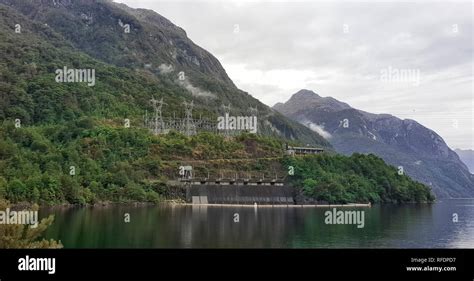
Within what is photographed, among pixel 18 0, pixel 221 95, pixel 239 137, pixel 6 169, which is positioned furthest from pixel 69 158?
pixel 18 0

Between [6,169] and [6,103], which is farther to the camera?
[6,103]

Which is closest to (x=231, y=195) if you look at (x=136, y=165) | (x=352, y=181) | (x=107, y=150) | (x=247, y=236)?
(x=136, y=165)

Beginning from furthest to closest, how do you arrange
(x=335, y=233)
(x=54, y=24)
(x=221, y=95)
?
(x=54, y=24), (x=221, y=95), (x=335, y=233)

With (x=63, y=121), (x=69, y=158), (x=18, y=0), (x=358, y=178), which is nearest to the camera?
(x=69, y=158)

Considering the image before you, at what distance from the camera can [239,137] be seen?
86562 millimetres

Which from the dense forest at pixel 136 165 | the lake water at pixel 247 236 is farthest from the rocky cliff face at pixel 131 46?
the lake water at pixel 247 236

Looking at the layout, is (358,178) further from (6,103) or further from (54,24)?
(54,24)

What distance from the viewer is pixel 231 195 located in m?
67.4

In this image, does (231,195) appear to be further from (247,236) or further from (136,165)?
(247,236)

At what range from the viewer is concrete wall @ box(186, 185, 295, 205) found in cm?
6669

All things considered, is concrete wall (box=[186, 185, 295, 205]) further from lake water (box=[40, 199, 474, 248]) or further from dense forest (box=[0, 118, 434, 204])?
lake water (box=[40, 199, 474, 248])

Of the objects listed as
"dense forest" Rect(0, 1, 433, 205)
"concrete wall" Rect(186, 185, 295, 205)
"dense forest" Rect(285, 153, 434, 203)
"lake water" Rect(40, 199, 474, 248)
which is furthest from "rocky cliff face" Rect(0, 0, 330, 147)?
"lake water" Rect(40, 199, 474, 248)
